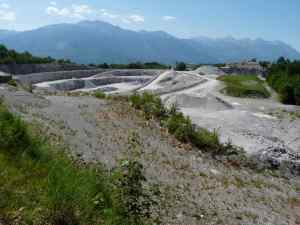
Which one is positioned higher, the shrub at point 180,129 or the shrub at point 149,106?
the shrub at point 149,106

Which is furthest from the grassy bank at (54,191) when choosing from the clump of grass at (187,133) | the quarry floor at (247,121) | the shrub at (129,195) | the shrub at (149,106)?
the shrub at (149,106)

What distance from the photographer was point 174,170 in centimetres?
1132

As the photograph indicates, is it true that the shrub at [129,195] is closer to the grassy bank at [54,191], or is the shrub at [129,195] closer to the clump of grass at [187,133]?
the grassy bank at [54,191]

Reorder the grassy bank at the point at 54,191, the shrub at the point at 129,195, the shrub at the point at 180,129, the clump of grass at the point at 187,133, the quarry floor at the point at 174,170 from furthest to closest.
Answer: the shrub at the point at 180,129 → the clump of grass at the point at 187,133 → the quarry floor at the point at 174,170 → the shrub at the point at 129,195 → the grassy bank at the point at 54,191

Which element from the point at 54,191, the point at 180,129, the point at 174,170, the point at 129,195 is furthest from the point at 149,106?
the point at 54,191

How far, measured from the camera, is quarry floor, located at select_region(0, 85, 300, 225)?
28.0ft

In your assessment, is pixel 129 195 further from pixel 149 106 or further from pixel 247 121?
pixel 247 121

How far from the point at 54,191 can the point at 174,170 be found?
674cm

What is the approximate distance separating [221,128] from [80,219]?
18.1 m

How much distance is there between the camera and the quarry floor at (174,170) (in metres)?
8.53

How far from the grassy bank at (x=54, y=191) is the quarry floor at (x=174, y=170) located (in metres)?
1.26

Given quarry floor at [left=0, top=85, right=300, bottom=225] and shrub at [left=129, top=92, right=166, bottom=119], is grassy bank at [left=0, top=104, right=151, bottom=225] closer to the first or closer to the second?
quarry floor at [left=0, top=85, right=300, bottom=225]

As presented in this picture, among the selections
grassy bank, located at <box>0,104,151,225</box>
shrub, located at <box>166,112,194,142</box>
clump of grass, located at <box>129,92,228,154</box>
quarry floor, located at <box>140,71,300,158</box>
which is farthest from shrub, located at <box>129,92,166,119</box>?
grassy bank, located at <box>0,104,151,225</box>

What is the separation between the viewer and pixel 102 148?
38.0 ft
